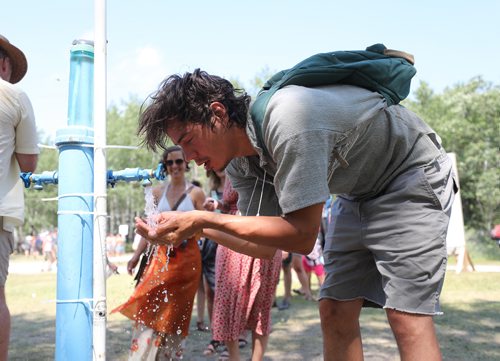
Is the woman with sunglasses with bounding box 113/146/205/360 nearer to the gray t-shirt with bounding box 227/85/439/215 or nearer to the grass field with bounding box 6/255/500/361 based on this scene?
the grass field with bounding box 6/255/500/361

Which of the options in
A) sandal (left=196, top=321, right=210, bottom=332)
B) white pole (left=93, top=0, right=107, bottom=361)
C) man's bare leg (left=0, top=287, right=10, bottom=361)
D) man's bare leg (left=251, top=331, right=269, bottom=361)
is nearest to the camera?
white pole (left=93, top=0, right=107, bottom=361)

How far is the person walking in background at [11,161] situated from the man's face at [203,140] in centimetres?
151

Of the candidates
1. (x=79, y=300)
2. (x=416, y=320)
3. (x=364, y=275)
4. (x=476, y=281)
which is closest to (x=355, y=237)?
(x=364, y=275)

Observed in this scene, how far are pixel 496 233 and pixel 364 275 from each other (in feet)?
14.9

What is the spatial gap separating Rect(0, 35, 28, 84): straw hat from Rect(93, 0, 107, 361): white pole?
1.04m

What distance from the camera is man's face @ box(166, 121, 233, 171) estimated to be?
2.11m

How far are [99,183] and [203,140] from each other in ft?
3.34

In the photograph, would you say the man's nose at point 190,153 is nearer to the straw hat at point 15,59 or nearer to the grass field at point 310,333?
the grass field at point 310,333

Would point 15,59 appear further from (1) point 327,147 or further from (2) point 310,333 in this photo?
(2) point 310,333

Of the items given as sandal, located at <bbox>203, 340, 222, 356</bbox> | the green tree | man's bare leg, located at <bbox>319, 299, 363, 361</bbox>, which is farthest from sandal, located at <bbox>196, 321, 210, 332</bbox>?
the green tree

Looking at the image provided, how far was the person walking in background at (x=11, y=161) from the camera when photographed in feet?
10.5

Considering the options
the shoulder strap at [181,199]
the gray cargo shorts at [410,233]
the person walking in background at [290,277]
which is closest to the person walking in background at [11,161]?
the shoulder strap at [181,199]

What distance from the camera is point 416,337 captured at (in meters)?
2.08

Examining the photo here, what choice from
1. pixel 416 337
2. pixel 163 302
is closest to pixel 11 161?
Answer: pixel 163 302
